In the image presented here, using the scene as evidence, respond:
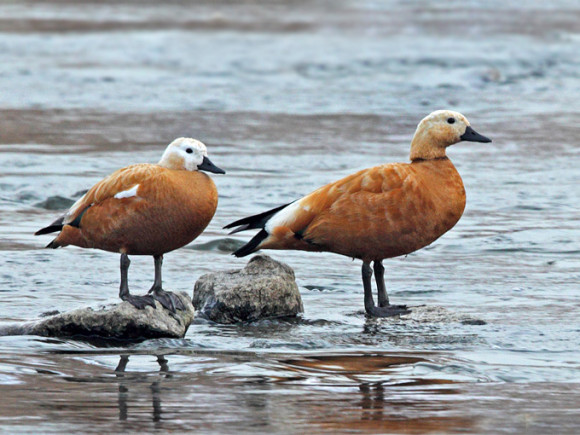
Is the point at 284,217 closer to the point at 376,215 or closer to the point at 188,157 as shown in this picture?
the point at 376,215

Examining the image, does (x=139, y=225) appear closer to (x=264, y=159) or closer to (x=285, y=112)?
(x=264, y=159)

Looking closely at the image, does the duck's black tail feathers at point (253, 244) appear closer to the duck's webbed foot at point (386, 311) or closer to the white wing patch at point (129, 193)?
the duck's webbed foot at point (386, 311)

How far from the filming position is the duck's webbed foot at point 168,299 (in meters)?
7.50

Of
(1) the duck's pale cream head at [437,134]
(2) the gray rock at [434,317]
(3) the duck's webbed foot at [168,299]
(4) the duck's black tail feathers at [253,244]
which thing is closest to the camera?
(3) the duck's webbed foot at [168,299]

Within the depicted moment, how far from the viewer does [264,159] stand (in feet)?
48.2

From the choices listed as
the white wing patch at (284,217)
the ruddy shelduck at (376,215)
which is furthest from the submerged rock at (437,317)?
the white wing patch at (284,217)

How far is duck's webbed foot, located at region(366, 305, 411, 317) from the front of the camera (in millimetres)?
7984

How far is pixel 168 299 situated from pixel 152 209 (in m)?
0.60

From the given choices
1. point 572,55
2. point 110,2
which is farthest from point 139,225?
point 110,2

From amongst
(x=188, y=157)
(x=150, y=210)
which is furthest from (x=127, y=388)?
(x=188, y=157)

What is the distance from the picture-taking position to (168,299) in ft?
24.9

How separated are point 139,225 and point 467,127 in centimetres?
244

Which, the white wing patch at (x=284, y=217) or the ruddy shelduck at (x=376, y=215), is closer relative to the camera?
the ruddy shelduck at (x=376, y=215)

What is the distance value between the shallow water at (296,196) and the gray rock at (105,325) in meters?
0.11
